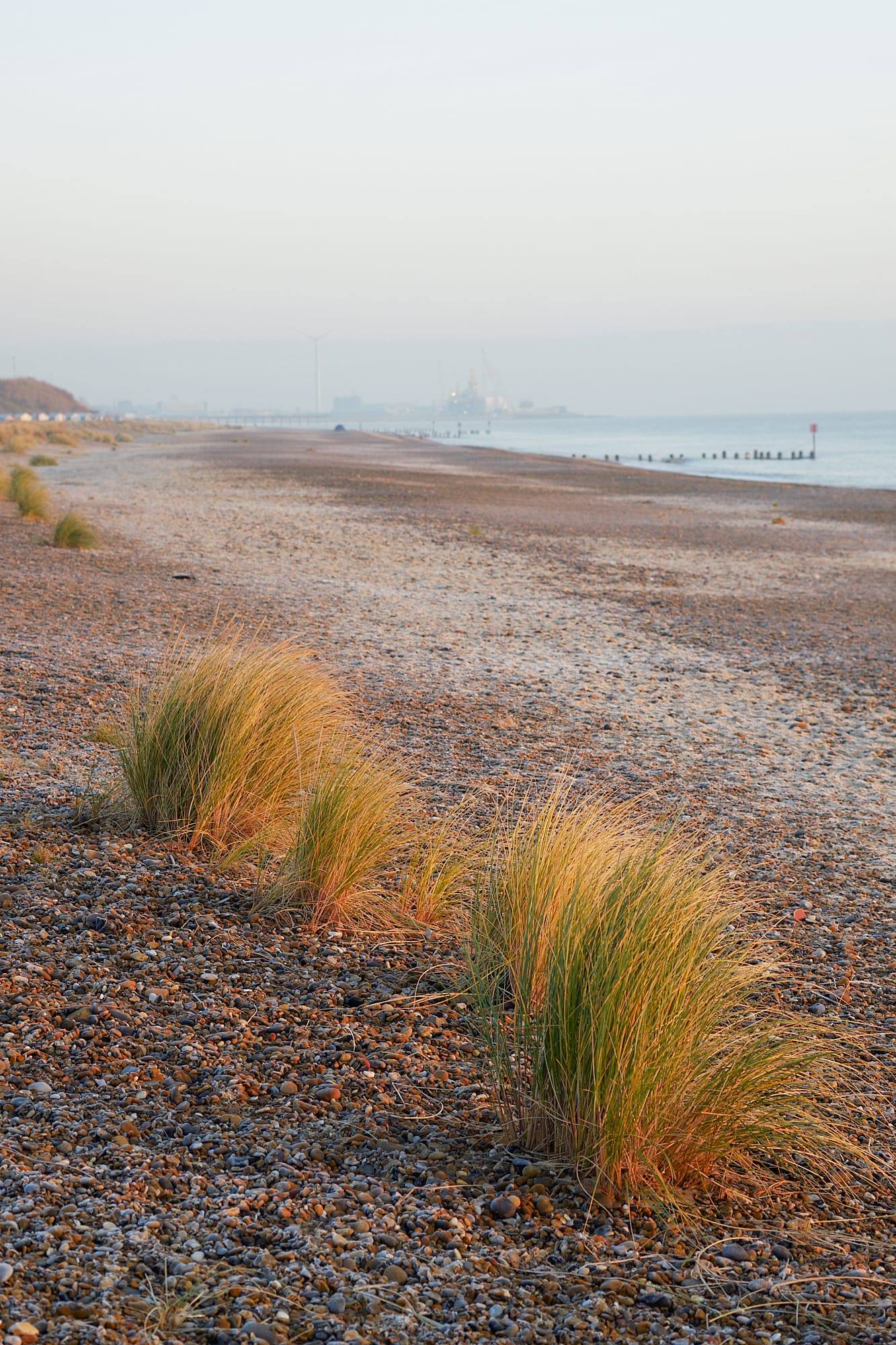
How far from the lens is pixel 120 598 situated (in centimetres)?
1012

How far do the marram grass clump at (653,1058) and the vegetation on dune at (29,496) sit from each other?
1474 centimetres

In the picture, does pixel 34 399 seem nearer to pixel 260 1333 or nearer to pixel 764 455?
pixel 764 455

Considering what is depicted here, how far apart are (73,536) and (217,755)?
32.3 ft

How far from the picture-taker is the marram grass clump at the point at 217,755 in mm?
4477

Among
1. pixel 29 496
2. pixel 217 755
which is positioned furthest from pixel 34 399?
pixel 217 755

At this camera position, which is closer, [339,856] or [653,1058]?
[653,1058]

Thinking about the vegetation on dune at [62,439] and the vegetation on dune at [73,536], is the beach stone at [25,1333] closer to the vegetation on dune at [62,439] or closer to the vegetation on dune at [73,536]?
the vegetation on dune at [73,536]

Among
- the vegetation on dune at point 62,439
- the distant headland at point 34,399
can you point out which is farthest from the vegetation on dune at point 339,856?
the distant headland at point 34,399

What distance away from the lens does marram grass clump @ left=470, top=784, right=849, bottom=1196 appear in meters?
2.59

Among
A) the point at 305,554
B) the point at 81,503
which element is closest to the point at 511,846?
the point at 305,554

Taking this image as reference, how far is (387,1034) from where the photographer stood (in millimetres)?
3244

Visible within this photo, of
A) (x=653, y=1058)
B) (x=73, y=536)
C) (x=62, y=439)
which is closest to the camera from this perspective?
(x=653, y=1058)

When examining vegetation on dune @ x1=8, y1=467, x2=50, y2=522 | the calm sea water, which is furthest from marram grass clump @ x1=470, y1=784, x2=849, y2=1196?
the calm sea water

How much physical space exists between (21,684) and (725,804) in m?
4.18
